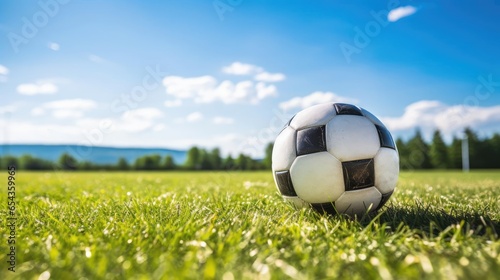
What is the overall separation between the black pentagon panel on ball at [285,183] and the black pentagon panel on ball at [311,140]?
283 millimetres

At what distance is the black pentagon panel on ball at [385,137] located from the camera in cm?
329

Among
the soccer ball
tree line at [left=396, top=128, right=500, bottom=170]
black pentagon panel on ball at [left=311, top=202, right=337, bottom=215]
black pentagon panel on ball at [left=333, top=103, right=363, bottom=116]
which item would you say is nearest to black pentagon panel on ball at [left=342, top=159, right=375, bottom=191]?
the soccer ball

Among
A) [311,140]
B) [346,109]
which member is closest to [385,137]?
[346,109]

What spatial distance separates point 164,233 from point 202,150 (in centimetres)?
8872

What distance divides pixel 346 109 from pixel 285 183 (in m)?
0.99

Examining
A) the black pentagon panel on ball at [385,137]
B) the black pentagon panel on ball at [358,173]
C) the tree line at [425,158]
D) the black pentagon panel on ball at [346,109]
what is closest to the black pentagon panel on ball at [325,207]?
the black pentagon panel on ball at [358,173]

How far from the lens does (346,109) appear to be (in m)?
3.39

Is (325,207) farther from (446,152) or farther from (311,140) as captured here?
(446,152)

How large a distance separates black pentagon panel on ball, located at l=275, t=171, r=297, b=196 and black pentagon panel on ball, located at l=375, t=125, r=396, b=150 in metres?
0.97

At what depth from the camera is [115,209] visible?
3643 mm

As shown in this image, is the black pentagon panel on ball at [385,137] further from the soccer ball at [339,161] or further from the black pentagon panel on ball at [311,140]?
the black pentagon panel on ball at [311,140]

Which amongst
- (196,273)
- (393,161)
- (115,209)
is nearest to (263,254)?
(196,273)

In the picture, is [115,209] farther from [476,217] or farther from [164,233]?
[476,217]

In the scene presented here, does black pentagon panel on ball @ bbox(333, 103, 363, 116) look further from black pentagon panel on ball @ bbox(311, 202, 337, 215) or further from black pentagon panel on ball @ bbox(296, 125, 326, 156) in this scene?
black pentagon panel on ball @ bbox(311, 202, 337, 215)
